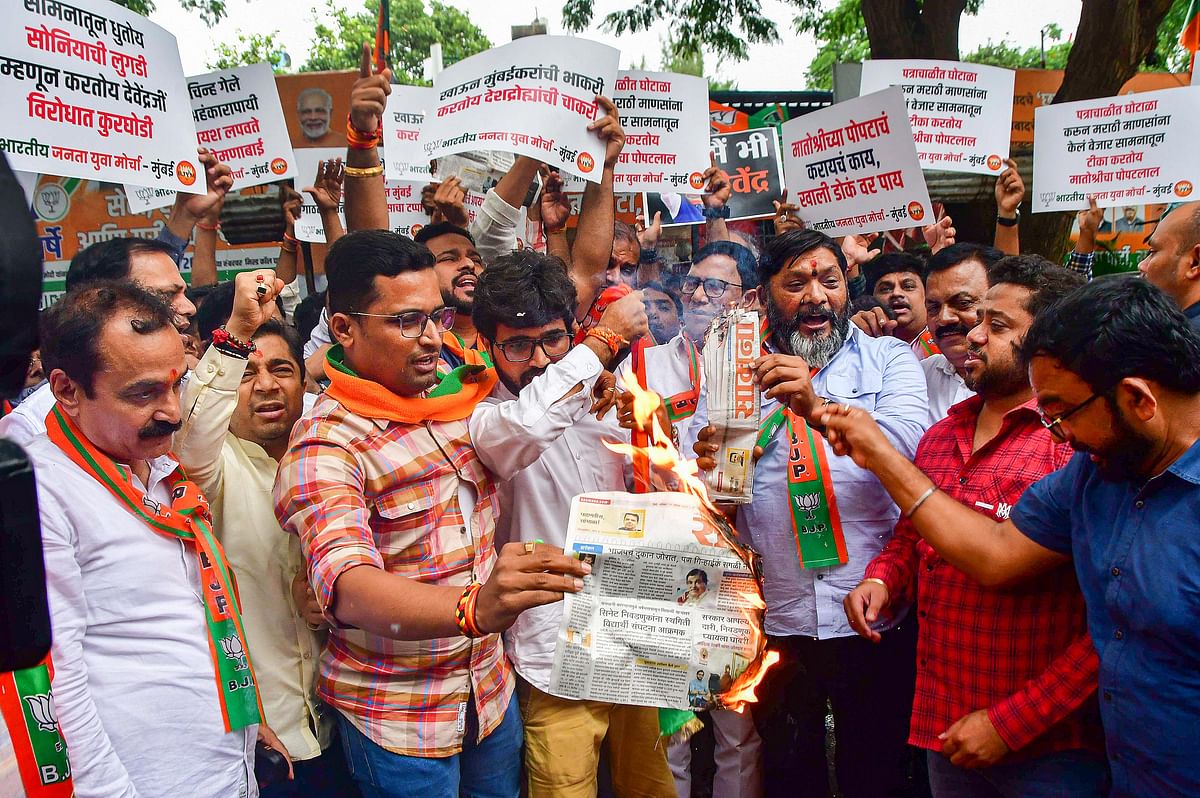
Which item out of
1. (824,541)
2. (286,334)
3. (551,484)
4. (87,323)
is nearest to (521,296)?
(551,484)

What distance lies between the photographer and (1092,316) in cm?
210

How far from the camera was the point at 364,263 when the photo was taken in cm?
261

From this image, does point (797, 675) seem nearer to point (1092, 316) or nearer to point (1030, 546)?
point (1030, 546)

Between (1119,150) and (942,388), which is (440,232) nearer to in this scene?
(942,388)

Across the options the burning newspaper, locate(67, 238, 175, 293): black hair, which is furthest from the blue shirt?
locate(67, 238, 175, 293): black hair

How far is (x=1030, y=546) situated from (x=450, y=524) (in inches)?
65.6

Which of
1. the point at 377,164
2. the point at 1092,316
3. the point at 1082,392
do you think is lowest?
the point at 1082,392

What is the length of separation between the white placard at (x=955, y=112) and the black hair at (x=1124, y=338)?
3.70 meters

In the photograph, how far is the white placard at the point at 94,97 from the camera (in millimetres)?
3480

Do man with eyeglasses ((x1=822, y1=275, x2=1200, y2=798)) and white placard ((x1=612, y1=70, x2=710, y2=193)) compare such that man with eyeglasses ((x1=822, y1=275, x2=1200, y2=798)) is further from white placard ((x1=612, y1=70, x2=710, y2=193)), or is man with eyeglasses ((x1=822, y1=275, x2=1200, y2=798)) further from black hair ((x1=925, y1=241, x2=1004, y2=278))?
white placard ((x1=612, y1=70, x2=710, y2=193))

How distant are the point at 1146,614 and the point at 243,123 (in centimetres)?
506

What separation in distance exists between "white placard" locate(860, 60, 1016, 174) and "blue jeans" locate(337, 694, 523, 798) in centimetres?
451

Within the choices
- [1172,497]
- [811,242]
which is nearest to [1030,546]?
[1172,497]

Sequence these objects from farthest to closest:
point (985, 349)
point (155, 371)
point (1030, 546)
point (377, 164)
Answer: point (377, 164), point (985, 349), point (1030, 546), point (155, 371)
